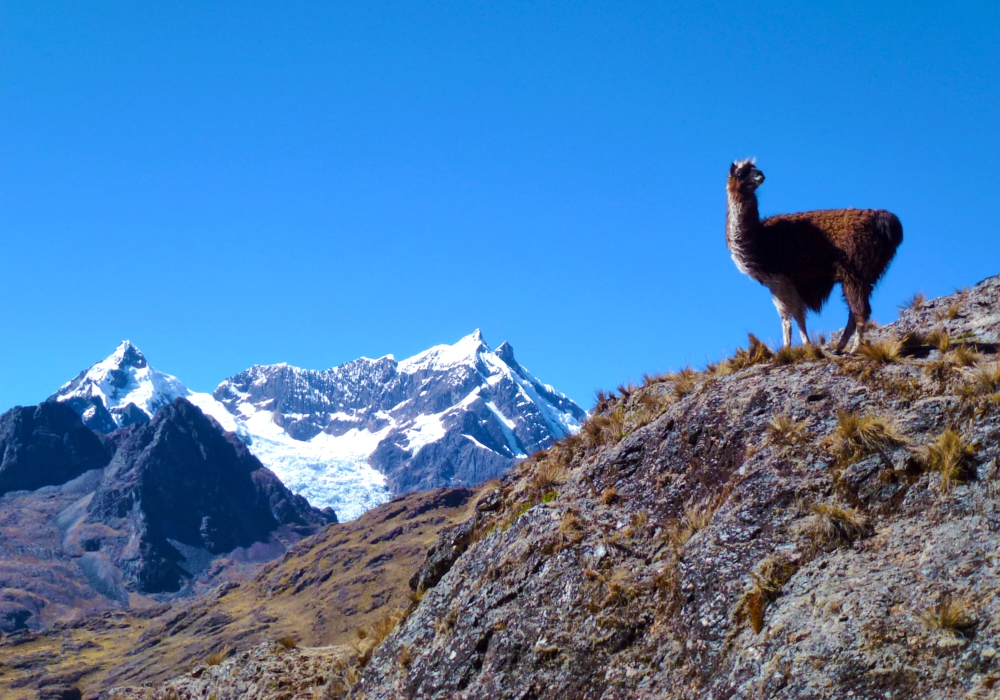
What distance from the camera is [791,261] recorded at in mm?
14031

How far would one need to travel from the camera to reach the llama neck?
14.5 m

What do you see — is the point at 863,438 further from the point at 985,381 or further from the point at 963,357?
the point at 963,357

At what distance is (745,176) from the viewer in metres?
15.0

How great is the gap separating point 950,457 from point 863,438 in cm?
109

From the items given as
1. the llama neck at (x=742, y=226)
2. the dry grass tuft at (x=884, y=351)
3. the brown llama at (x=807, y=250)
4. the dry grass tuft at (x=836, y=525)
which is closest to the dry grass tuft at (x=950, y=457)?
the dry grass tuft at (x=836, y=525)

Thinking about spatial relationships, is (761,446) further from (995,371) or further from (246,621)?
(246,621)

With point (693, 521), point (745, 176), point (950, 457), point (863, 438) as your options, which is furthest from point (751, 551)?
point (745, 176)

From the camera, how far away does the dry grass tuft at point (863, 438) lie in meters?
9.62

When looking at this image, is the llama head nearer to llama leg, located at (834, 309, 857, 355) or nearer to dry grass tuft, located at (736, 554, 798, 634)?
llama leg, located at (834, 309, 857, 355)

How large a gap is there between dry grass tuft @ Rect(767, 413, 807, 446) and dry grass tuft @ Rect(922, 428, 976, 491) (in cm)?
171

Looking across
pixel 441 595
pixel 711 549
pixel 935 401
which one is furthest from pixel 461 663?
pixel 935 401

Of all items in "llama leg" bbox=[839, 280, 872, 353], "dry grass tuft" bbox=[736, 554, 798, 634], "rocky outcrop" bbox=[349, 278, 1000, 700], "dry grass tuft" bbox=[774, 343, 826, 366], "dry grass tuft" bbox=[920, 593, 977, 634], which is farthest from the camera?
"llama leg" bbox=[839, 280, 872, 353]

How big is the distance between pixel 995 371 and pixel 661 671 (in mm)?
5200

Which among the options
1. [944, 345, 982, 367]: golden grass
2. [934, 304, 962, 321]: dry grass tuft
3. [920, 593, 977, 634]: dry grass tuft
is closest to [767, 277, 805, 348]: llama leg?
[934, 304, 962, 321]: dry grass tuft
